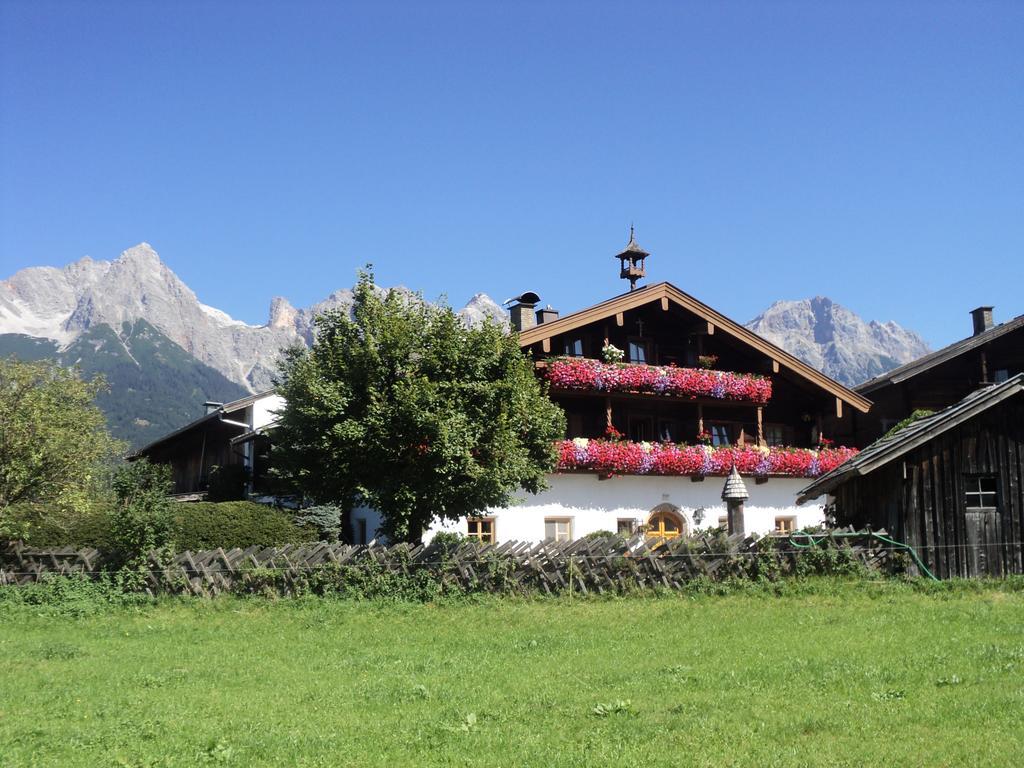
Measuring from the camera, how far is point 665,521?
106 ft

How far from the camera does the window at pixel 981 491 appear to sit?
22.0 meters

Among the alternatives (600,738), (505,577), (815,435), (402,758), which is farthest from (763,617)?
(815,435)

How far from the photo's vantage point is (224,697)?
11.4 metres

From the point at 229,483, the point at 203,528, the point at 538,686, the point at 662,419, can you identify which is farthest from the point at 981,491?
the point at 229,483

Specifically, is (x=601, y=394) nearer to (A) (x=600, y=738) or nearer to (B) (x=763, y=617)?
(B) (x=763, y=617)

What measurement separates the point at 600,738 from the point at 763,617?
8.53m

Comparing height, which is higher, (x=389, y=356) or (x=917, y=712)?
(x=389, y=356)

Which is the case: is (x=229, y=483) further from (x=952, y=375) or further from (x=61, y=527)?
(x=952, y=375)

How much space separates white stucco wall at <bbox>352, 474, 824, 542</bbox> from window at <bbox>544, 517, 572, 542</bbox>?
15 cm

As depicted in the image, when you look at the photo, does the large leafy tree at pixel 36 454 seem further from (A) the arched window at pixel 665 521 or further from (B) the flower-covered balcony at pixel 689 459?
(A) the arched window at pixel 665 521

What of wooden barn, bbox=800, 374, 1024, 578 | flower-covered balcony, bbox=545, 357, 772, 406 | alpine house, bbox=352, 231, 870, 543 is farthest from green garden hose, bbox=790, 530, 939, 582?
flower-covered balcony, bbox=545, 357, 772, 406

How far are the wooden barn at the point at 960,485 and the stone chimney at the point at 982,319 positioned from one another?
60.3 feet

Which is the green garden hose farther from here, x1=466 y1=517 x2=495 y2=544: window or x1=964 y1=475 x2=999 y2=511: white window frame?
x1=466 y1=517 x2=495 y2=544: window

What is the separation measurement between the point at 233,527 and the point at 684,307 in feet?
54.1
